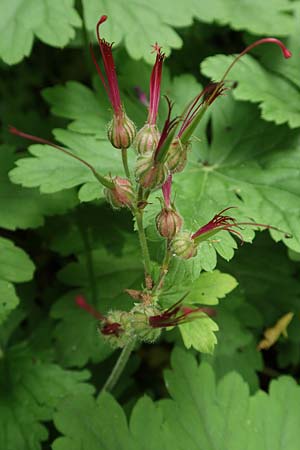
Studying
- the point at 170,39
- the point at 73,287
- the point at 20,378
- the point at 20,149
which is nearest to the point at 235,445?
the point at 20,378

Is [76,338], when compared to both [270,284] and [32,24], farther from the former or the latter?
[32,24]

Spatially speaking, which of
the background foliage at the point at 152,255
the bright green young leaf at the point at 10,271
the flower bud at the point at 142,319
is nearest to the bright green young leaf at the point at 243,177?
the background foliage at the point at 152,255

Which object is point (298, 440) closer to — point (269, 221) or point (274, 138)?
point (269, 221)

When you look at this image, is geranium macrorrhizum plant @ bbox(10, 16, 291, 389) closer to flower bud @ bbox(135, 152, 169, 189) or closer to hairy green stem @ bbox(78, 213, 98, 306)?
flower bud @ bbox(135, 152, 169, 189)

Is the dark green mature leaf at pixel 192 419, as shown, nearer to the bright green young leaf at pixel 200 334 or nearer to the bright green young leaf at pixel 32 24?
the bright green young leaf at pixel 200 334

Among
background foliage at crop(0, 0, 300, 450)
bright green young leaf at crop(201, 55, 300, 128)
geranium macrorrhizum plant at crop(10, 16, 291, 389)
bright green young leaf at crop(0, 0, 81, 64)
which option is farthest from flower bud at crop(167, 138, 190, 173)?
bright green young leaf at crop(0, 0, 81, 64)
